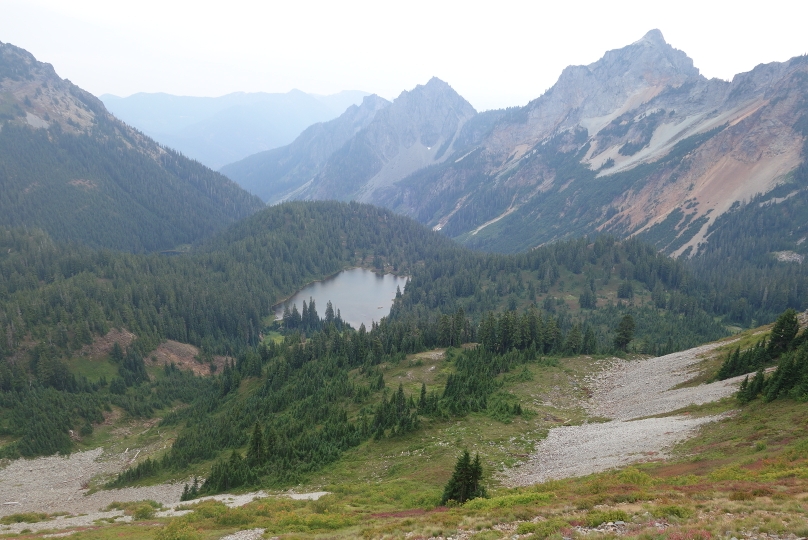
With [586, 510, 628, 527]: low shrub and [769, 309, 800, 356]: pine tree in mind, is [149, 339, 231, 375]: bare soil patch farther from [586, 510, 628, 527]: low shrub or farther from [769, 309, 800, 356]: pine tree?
[586, 510, 628, 527]: low shrub

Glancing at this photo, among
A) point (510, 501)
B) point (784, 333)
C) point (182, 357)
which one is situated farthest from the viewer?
point (182, 357)

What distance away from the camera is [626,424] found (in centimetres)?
5691

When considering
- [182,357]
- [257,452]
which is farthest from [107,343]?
[257,452]

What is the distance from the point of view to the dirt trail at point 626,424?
46094 millimetres

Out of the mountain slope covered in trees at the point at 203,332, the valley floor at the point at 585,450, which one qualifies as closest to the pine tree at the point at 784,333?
the valley floor at the point at 585,450

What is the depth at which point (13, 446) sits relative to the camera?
9006 centimetres

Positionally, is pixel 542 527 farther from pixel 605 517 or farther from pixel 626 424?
pixel 626 424

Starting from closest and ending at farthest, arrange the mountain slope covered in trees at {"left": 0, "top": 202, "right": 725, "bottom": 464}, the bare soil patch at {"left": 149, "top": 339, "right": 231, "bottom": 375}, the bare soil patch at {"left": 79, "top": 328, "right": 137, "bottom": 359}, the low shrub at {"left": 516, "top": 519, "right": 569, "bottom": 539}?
1. the low shrub at {"left": 516, "top": 519, "right": 569, "bottom": 539}
2. the mountain slope covered in trees at {"left": 0, "top": 202, "right": 725, "bottom": 464}
3. the bare soil patch at {"left": 79, "top": 328, "right": 137, "bottom": 359}
4. the bare soil patch at {"left": 149, "top": 339, "right": 231, "bottom": 375}

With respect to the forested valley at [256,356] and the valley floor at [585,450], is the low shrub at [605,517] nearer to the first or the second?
the valley floor at [585,450]

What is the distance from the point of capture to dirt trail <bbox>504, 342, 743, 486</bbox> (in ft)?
151

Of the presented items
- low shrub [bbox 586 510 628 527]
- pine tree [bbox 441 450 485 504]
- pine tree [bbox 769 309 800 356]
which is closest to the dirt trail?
pine tree [bbox 769 309 800 356]

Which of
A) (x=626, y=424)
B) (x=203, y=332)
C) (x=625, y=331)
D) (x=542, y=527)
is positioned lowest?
(x=626, y=424)

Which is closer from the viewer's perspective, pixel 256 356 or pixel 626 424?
pixel 626 424

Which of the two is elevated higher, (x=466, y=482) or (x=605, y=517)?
(x=605, y=517)
